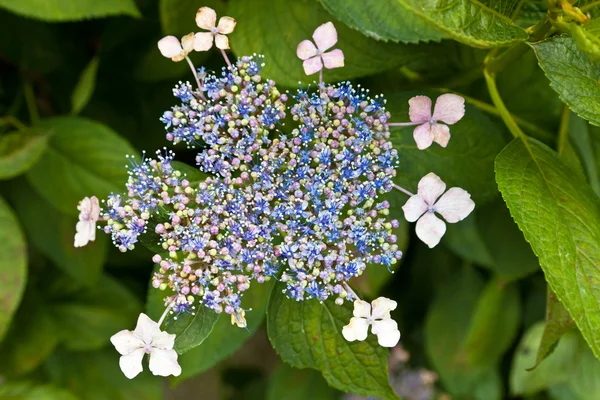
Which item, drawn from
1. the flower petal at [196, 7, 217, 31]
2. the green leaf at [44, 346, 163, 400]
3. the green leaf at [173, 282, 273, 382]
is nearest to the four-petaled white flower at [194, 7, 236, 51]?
the flower petal at [196, 7, 217, 31]

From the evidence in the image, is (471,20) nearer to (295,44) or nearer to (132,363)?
(295,44)

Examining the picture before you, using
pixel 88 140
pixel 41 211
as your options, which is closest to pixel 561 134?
pixel 88 140

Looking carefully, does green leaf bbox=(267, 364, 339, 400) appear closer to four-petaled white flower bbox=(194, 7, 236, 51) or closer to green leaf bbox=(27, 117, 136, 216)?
green leaf bbox=(27, 117, 136, 216)

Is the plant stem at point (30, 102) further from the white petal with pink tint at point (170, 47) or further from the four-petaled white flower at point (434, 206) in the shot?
the four-petaled white flower at point (434, 206)

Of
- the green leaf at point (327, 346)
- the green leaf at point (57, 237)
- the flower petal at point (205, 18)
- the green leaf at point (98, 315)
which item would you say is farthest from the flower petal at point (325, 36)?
the green leaf at point (98, 315)

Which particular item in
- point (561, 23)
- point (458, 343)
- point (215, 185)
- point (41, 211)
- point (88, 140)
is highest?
point (561, 23)

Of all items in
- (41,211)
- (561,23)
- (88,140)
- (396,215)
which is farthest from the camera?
(41,211)

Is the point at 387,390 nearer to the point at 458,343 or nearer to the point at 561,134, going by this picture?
the point at 561,134

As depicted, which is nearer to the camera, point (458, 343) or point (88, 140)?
point (88, 140)
